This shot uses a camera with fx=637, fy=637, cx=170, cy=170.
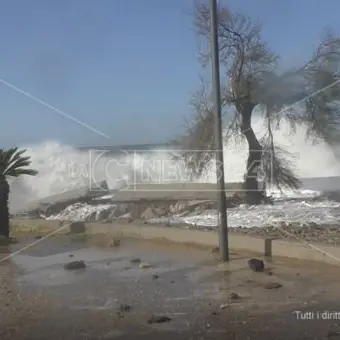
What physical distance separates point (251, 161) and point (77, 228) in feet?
26.6

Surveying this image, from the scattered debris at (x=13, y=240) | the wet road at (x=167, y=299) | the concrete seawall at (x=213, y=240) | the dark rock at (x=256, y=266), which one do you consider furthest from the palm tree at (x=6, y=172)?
the dark rock at (x=256, y=266)

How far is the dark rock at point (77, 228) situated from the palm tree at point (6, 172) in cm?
185

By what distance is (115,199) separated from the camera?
85.9 ft

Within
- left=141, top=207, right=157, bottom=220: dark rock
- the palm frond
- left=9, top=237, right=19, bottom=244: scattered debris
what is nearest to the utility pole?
left=9, top=237, right=19, bottom=244: scattered debris

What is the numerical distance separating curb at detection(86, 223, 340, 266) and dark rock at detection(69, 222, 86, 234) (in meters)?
0.63

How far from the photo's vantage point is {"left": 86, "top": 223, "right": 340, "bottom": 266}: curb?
35.0 feet

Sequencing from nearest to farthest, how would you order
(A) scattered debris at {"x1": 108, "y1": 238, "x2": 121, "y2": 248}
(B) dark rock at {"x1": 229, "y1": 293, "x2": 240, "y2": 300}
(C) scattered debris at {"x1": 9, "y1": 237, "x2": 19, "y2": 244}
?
(B) dark rock at {"x1": 229, "y1": 293, "x2": 240, "y2": 300}, (A) scattered debris at {"x1": 108, "y1": 238, "x2": 121, "y2": 248}, (C) scattered debris at {"x1": 9, "y1": 237, "x2": 19, "y2": 244}

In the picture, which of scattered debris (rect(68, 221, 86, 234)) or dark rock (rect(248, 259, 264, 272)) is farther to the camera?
scattered debris (rect(68, 221, 86, 234))

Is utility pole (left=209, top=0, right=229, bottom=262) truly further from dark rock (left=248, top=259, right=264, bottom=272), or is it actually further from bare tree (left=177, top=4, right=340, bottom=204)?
bare tree (left=177, top=4, right=340, bottom=204)

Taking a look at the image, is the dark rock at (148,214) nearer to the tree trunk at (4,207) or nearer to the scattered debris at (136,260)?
the tree trunk at (4,207)

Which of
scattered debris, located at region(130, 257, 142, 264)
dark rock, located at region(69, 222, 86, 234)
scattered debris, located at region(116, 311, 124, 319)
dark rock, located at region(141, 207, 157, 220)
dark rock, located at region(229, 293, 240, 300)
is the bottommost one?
scattered debris, located at region(116, 311, 124, 319)

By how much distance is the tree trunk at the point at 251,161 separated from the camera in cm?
2373

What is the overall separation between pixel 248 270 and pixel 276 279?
3.11 feet

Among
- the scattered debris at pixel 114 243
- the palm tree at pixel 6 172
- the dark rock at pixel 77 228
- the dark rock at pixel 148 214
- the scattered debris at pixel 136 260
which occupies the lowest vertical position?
the scattered debris at pixel 136 260
